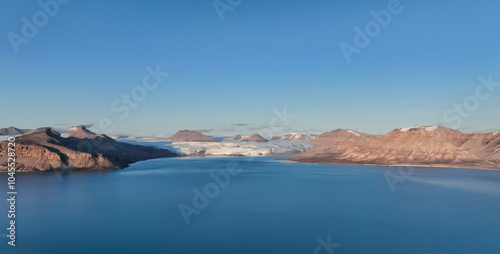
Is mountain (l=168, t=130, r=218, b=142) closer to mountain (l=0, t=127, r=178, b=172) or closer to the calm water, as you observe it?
mountain (l=0, t=127, r=178, b=172)

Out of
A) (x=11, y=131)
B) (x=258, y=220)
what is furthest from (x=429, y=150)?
(x=11, y=131)

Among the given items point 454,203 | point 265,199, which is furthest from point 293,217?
point 454,203

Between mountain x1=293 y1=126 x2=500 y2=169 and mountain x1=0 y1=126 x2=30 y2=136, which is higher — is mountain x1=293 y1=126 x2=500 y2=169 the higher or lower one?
the lower one

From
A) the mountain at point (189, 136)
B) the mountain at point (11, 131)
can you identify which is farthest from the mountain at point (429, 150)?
the mountain at point (189, 136)

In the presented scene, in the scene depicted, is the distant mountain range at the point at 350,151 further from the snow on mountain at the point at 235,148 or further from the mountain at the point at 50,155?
the snow on mountain at the point at 235,148

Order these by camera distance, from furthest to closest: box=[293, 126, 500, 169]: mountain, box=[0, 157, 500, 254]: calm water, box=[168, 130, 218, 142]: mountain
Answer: box=[168, 130, 218, 142]: mountain
box=[293, 126, 500, 169]: mountain
box=[0, 157, 500, 254]: calm water

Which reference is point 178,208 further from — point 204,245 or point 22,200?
point 22,200

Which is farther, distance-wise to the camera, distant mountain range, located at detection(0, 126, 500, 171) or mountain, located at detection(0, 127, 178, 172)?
distant mountain range, located at detection(0, 126, 500, 171)

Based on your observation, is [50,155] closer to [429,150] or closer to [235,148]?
[429,150]

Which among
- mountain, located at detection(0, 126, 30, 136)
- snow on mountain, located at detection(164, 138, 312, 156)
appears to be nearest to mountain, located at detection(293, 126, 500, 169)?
snow on mountain, located at detection(164, 138, 312, 156)
